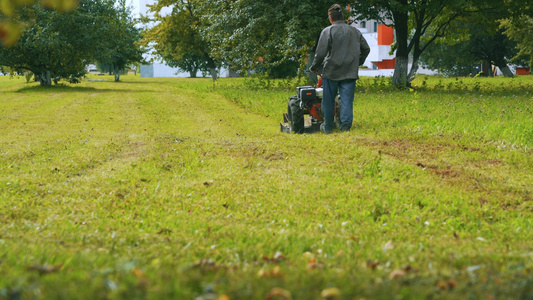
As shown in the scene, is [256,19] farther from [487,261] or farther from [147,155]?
[487,261]

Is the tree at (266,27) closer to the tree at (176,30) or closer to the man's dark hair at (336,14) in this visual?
the man's dark hair at (336,14)

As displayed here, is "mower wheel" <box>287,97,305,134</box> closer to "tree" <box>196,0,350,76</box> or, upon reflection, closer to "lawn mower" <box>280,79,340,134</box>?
"lawn mower" <box>280,79,340,134</box>

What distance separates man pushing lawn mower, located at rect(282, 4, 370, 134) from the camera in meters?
10.7

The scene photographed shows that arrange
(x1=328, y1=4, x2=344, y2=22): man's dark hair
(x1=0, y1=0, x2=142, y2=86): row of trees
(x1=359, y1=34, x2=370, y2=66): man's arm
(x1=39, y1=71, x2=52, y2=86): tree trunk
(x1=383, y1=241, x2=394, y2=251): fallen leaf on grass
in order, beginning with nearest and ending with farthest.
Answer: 1. (x1=383, y1=241, x2=394, y2=251): fallen leaf on grass
2. (x1=328, y1=4, x2=344, y2=22): man's dark hair
3. (x1=359, y1=34, x2=370, y2=66): man's arm
4. (x1=0, y1=0, x2=142, y2=86): row of trees
5. (x1=39, y1=71, x2=52, y2=86): tree trunk

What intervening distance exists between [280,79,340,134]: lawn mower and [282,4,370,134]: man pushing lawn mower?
0.06ft

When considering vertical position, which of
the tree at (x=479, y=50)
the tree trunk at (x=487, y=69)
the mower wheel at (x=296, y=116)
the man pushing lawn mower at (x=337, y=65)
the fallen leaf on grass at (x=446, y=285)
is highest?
the tree at (x=479, y=50)

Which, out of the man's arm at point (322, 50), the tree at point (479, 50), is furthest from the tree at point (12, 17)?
the tree at point (479, 50)

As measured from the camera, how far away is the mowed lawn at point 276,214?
271 cm

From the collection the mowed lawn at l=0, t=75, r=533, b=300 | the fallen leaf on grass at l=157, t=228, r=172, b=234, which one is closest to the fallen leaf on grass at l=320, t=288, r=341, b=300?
the mowed lawn at l=0, t=75, r=533, b=300

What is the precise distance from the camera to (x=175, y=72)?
86125 mm

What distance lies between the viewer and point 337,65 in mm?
10719

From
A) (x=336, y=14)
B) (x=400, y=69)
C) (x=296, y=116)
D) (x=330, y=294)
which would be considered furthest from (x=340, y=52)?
(x=400, y=69)

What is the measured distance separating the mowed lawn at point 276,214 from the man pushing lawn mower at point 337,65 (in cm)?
57

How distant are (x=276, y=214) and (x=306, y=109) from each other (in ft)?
20.9
